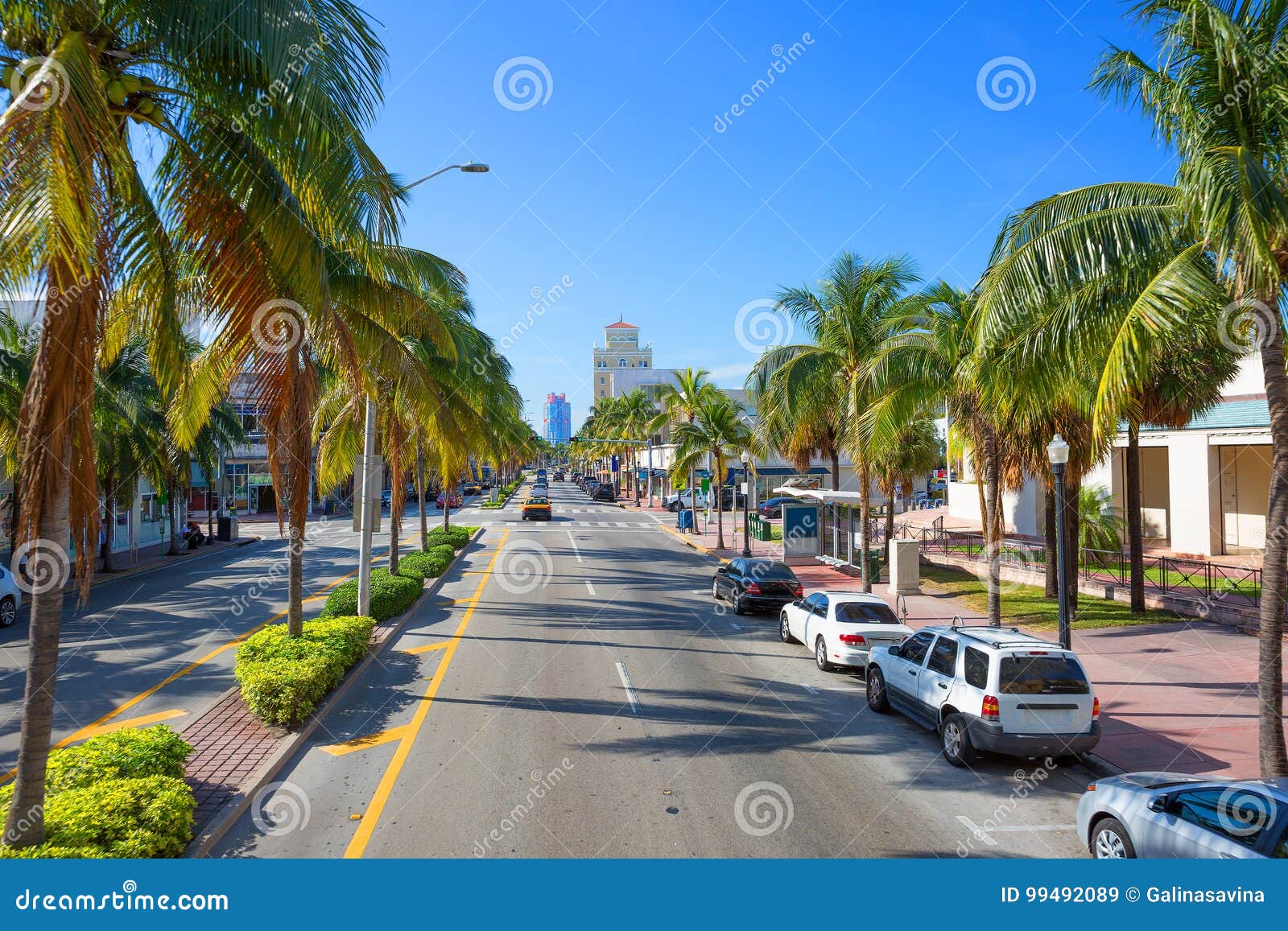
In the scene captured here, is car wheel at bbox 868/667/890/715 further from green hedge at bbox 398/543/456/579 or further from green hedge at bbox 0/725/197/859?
green hedge at bbox 398/543/456/579

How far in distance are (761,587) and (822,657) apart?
526 centimetres

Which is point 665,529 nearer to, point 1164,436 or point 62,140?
point 1164,436

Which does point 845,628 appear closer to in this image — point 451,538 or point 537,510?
point 451,538

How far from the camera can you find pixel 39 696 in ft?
19.9

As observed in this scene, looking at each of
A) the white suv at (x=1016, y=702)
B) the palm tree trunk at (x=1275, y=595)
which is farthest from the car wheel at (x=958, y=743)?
the palm tree trunk at (x=1275, y=595)

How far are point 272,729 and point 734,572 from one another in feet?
43.6

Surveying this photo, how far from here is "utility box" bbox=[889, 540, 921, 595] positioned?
72.9 feet

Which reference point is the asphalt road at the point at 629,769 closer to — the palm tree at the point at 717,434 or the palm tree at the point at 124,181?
the palm tree at the point at 124,181

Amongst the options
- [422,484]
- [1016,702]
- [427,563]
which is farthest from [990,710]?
[422,484]

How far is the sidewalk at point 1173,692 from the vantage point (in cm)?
991

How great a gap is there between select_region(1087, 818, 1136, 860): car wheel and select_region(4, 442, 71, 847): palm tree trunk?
8466mm

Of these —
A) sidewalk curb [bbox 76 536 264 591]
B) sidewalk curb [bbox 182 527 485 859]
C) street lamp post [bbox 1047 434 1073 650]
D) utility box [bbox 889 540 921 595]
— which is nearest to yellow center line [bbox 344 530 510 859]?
sidewalk curb [bbox 182 527 485 859]

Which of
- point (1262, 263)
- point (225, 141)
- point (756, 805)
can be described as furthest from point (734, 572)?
point (225, 141)

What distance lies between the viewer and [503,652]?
1545 centimetres
